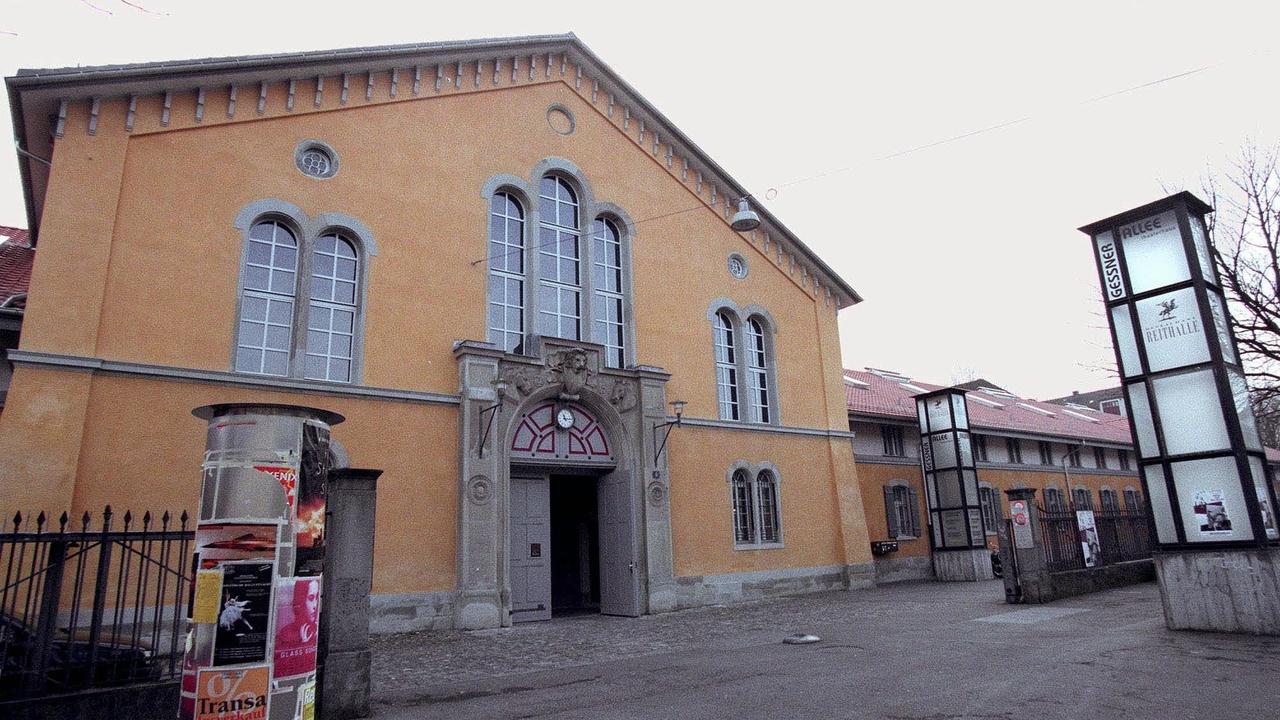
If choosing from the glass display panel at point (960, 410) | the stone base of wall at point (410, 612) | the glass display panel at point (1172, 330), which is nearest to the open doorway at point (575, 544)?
the stone base of wall at point (410, 612)

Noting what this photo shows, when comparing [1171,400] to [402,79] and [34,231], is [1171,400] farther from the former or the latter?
[34,231]

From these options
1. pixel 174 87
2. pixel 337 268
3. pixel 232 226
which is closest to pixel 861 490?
pixel 337 268

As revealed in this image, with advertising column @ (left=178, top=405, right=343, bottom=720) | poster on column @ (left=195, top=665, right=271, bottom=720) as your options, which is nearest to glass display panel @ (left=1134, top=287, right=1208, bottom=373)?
advertising column @ (left=178, top=405, right=343, bottom=720)

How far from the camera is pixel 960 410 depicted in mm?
25250

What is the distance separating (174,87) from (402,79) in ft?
14.5

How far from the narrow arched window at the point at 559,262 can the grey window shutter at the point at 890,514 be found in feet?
43.7

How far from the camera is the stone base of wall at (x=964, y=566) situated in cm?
2414

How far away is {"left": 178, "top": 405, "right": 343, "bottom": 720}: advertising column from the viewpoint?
618cm

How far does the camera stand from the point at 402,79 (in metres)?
16.5

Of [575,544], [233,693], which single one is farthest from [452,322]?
[233,693]

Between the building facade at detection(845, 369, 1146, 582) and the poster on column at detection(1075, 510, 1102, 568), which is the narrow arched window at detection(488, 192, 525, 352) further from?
the poster on column at detection(1075, 510, 1102, 568)

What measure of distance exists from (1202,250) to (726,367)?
10.8 metres

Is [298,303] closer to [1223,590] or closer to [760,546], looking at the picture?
[760,546]

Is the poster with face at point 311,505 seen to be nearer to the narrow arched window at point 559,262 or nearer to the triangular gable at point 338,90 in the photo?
the triangular gable at point 338,90
